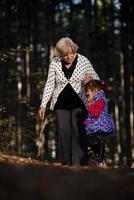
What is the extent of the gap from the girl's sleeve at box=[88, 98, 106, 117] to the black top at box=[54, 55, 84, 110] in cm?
51

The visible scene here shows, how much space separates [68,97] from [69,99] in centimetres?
3

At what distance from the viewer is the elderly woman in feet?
26.8

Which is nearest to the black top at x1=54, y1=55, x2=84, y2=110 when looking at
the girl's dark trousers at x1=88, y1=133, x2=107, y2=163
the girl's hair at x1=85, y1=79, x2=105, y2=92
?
the girl's hair at x1=85, y1=79, x2=105, y2=92

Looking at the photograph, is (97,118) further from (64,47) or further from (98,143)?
(64,47)

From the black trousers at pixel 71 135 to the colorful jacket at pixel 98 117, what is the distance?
1.49 ft

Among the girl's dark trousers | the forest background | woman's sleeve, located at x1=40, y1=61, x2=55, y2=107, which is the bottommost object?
the girl's dark trousers

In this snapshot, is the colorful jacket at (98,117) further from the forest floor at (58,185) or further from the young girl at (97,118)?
the forest floor at (58,185)

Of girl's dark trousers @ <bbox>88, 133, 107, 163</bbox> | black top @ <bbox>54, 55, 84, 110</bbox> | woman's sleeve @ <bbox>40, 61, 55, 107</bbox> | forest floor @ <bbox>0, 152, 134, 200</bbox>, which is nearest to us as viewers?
forest floor @ <bbox>0, 152, 134, 200</bbox>

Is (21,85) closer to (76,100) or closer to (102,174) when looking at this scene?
(76,100)

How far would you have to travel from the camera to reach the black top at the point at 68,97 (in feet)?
26.8

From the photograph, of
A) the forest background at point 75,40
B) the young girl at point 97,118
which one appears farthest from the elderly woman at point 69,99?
the forest background at point 75,40

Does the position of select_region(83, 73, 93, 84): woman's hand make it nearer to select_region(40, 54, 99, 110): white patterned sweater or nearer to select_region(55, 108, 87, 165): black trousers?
select_region(40, 54, 99, 110): white patterned sweater

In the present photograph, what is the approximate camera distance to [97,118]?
28.9 feet

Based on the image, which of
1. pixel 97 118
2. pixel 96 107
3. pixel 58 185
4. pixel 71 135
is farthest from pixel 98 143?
pixel 58 185
